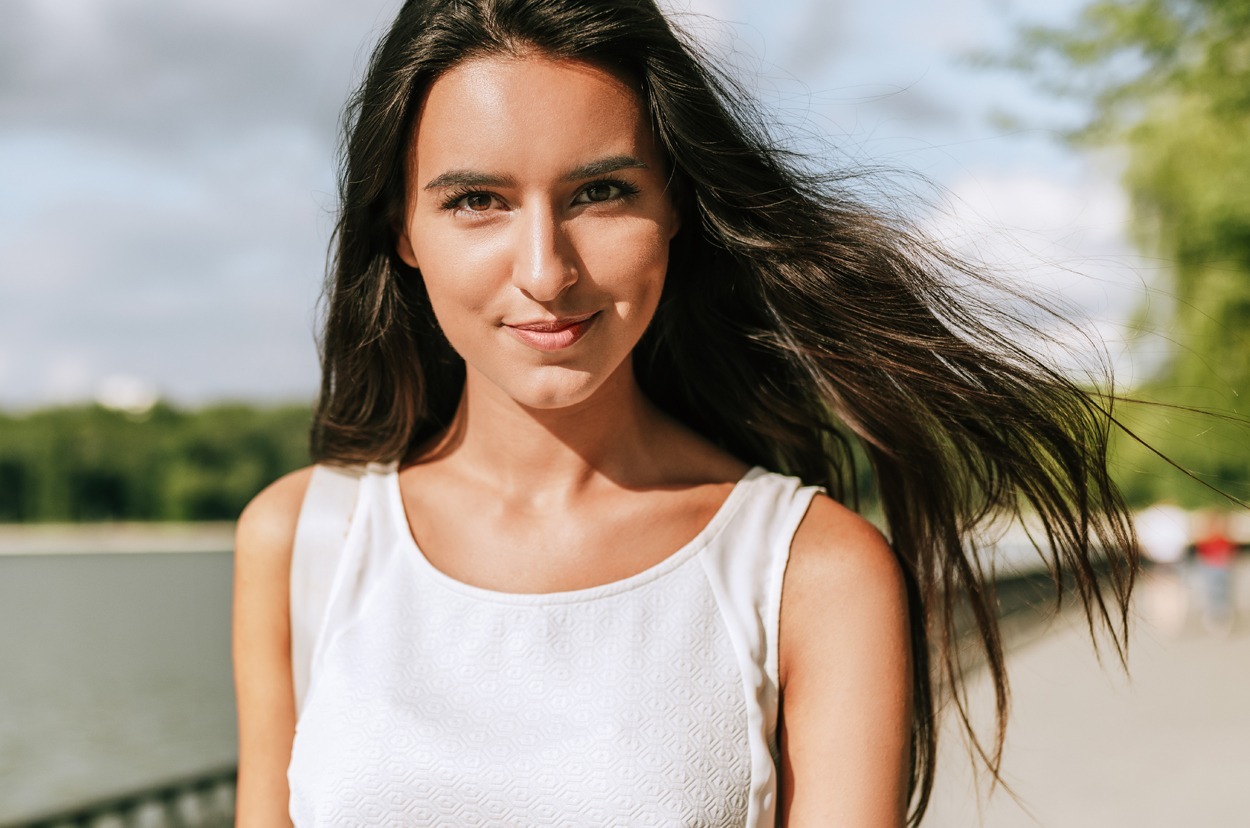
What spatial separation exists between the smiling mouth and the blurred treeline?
181 ft

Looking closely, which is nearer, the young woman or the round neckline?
the young woman

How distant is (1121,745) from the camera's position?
27.8 feet

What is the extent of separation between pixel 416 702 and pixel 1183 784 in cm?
652

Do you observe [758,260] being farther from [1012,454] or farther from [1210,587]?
[1210,587]

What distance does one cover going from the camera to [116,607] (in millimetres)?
38938

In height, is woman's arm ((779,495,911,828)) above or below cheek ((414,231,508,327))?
below

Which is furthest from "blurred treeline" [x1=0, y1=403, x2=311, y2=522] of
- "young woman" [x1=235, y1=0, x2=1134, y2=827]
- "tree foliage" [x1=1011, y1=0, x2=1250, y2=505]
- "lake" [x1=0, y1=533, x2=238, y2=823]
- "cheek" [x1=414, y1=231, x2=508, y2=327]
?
"cheek" [x1=414, y1=231, x2=508, y2=327]

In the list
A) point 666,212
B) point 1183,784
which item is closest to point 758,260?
point 666,212

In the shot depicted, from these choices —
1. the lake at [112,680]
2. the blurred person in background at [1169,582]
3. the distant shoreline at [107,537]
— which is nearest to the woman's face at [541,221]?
the lake at [112,680]

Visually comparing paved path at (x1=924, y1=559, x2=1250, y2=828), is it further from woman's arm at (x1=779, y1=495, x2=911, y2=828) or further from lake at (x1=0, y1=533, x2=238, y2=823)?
lake at (x1=0, y1=533, x2=238, y2=823)

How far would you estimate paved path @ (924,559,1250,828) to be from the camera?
22.1 ft

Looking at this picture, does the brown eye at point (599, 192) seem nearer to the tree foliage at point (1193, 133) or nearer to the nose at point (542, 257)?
the nose at point (542, 257)

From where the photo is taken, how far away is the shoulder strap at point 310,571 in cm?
202

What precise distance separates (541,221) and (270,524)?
65 cm
